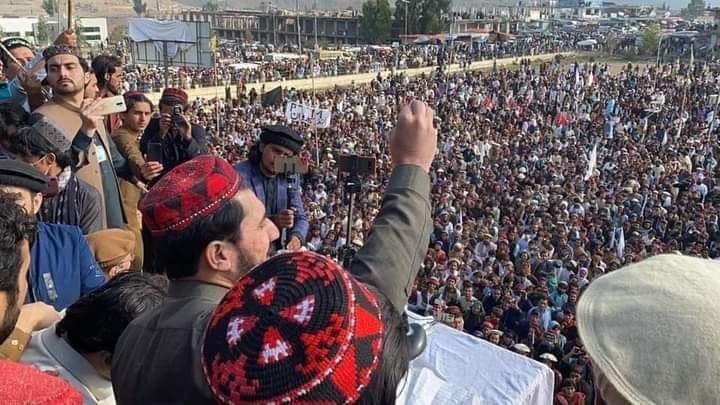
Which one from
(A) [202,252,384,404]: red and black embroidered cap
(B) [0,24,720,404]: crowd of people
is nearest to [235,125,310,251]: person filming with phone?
(B) [0,24,720,404]: crowd of people

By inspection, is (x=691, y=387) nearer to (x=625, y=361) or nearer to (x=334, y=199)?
(x=625, y=361)

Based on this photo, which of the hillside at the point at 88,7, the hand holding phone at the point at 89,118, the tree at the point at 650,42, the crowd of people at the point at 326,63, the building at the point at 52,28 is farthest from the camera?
the hillside at the point at 88,7

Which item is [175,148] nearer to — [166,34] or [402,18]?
[166,34]

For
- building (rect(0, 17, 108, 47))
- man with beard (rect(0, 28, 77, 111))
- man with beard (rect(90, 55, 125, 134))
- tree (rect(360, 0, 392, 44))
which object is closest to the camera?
man with beard (rect(0, 28, 77, 111))

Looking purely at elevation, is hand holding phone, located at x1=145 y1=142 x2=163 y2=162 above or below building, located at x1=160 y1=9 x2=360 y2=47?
below

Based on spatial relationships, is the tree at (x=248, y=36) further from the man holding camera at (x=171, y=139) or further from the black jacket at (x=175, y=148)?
the black jacket at (x=175, y=148)

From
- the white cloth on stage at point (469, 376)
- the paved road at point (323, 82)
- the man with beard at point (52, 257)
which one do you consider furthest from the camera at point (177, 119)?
the paved road at point (323, 82)

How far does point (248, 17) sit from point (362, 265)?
2691 inches

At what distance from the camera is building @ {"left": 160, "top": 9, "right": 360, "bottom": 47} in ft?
186

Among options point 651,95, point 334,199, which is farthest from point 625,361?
point 651,95

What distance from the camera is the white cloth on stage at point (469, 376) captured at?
234 cm

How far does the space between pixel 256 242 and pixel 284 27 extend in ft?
207

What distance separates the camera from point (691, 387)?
848mm

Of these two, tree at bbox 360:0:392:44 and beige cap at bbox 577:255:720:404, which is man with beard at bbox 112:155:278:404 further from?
tree at bbox 360:0:392:44
